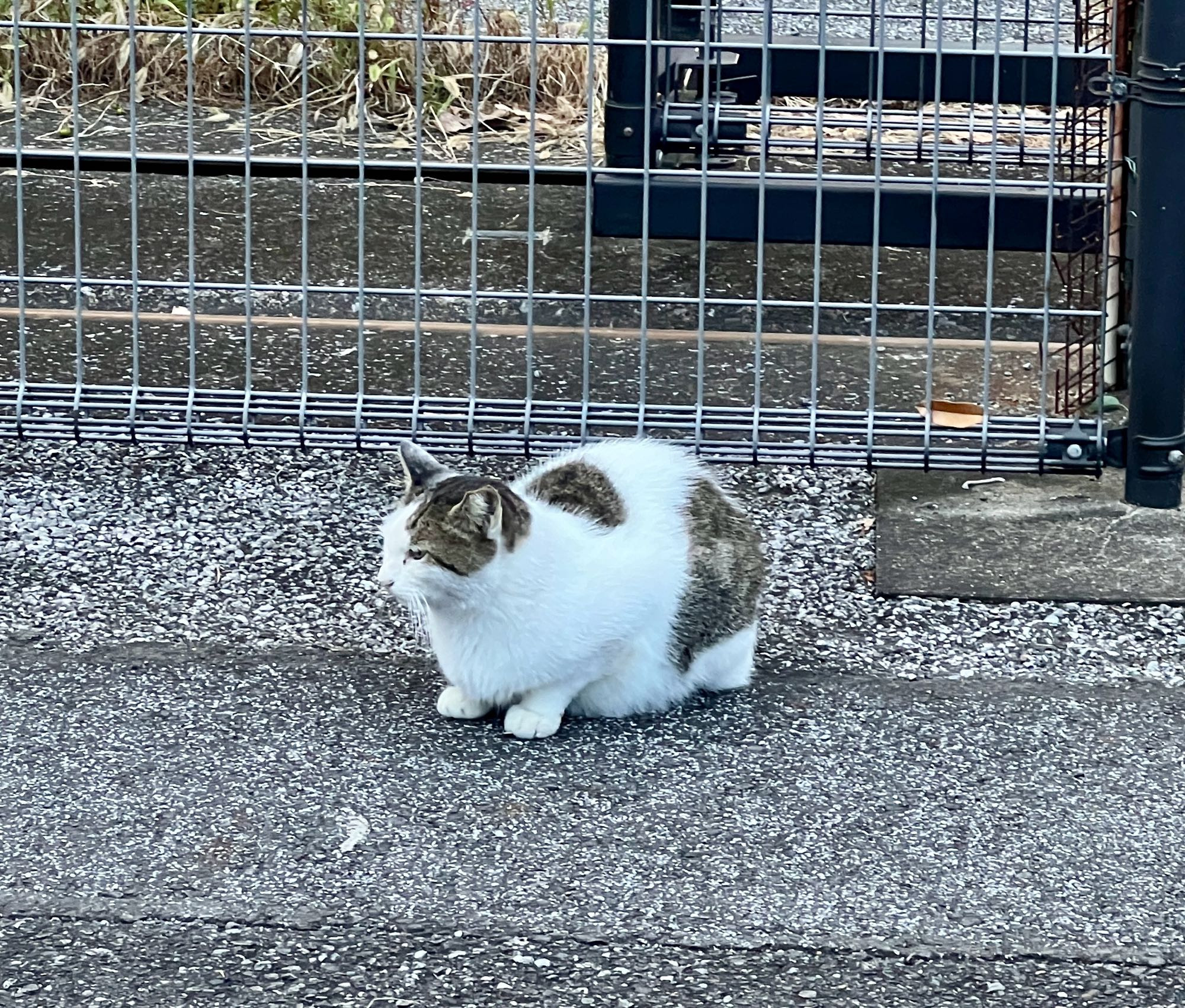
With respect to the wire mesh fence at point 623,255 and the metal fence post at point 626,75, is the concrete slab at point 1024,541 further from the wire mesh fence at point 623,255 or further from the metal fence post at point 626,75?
the metal fence post at point 626,75

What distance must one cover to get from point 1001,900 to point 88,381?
Result: 3260 millimetres

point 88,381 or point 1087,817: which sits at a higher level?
point 88,381

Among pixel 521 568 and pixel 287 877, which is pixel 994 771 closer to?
pixel 521 568

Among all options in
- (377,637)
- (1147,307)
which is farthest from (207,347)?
(1147,307)

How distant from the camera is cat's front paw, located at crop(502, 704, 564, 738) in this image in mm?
3541

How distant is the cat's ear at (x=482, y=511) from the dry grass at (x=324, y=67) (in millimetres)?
5138

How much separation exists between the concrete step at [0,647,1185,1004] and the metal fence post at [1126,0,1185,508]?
0.90 m

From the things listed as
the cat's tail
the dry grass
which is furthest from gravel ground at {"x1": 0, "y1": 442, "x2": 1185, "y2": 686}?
the dry grass

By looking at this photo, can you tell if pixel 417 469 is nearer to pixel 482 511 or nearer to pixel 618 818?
pixel 482 511

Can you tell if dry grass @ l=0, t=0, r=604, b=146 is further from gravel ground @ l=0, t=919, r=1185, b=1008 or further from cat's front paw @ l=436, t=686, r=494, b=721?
gravel ground @ l=0, t=919, r=1185, b=1008

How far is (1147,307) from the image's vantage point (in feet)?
14.3

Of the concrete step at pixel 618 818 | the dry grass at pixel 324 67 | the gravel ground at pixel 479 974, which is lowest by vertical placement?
the gravel ground at pixel 479 974

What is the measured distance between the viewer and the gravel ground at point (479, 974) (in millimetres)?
2801

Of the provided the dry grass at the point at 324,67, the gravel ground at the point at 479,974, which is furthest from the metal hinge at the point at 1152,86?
the dry grass at the point at 324,67
